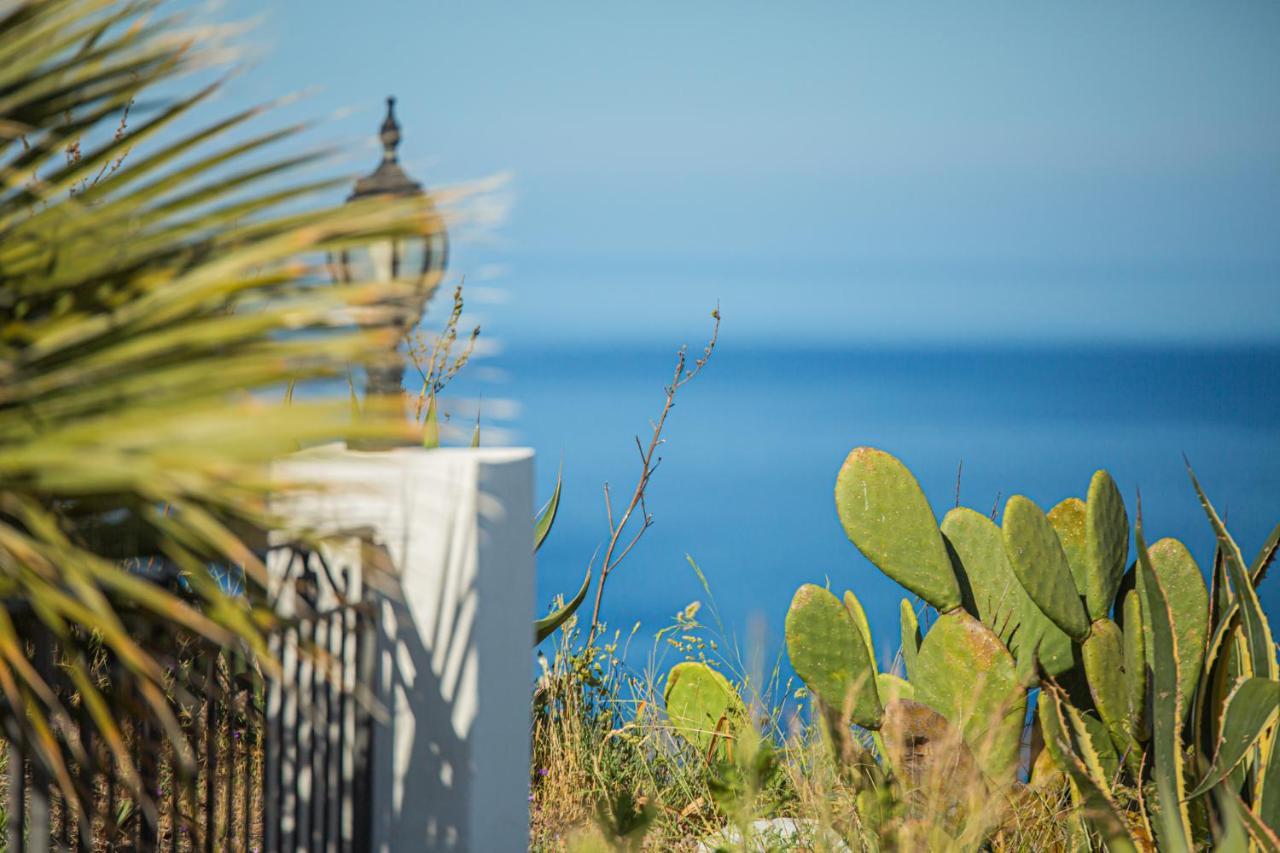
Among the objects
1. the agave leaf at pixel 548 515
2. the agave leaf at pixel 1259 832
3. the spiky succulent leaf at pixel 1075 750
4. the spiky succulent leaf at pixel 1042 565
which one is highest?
the agave leaf at pixel 548 515

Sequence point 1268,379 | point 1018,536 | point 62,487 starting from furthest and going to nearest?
point 1268,379, point 1018,536, point 62,487

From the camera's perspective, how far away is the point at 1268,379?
84.2 feet

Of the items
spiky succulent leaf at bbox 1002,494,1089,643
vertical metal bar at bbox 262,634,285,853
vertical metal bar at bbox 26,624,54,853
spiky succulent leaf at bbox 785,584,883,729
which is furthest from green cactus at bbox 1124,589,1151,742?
vertical metal bar at bbox 26,624,54,853

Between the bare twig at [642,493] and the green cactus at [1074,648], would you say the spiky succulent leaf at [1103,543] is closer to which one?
the green cactus at [1074,648]

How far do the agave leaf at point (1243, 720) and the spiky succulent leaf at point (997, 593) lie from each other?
0.78 meters

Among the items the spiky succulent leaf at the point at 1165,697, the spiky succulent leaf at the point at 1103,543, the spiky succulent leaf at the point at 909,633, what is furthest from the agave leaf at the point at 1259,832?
the spiky succulent leaf at the point at 909,633

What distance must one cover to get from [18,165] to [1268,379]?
27582mm

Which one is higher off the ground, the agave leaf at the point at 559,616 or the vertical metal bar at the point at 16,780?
the agave leaf at the point at 559,616

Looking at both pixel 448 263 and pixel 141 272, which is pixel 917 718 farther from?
pixel 141 272

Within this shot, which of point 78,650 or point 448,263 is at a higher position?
point 448,263

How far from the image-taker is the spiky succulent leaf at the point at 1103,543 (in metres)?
3.35

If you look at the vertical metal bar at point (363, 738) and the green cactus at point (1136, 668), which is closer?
the vertical metal bar at point (363, 738)

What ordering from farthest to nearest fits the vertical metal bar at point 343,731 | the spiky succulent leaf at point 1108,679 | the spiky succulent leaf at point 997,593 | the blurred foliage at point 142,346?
the spiky succulent leaf at point 997,593
the spiky succulent leaf at point 1108,679
the vertical metal bar at point 343,731
the blurred foliage at point 142,346

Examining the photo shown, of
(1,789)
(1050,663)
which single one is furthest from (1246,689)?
(1,789)
